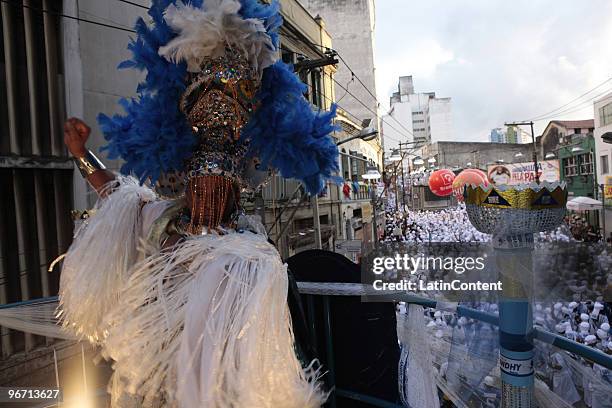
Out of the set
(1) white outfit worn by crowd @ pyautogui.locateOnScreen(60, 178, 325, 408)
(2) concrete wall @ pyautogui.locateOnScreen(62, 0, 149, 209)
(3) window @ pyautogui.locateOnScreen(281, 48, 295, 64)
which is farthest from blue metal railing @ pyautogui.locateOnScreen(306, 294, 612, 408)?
(3) window @ pyautogui.locateOnScreen(281, 48, 295, 64)

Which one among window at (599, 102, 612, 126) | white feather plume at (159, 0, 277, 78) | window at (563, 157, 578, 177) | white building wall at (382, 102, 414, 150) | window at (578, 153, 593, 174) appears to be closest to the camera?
white feather plume at (159, 0, 277, 78)

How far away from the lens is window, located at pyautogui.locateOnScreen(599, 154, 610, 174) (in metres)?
19.8

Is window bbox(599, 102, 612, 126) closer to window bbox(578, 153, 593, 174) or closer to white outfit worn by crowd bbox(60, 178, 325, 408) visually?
window bbox(578, 153, 593, 174)

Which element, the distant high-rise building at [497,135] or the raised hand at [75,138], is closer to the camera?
the raised hand at [75,138]

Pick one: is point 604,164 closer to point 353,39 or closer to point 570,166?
point 570,166

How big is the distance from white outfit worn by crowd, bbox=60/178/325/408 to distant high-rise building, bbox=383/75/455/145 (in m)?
51.1

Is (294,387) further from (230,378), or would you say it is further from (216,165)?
(216,165)

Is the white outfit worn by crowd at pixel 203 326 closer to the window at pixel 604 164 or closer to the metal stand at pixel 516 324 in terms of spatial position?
the metal stand at pixel 516 324

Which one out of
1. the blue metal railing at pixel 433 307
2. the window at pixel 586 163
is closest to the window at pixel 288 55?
the blue metal railing at pixel 433 307

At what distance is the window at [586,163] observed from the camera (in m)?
22.5

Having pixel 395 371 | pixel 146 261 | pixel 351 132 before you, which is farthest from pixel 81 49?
pixel 351 132

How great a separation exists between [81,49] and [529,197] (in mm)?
5005

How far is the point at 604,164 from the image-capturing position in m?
20.1

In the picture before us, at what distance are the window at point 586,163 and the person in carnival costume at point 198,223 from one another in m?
26.2
